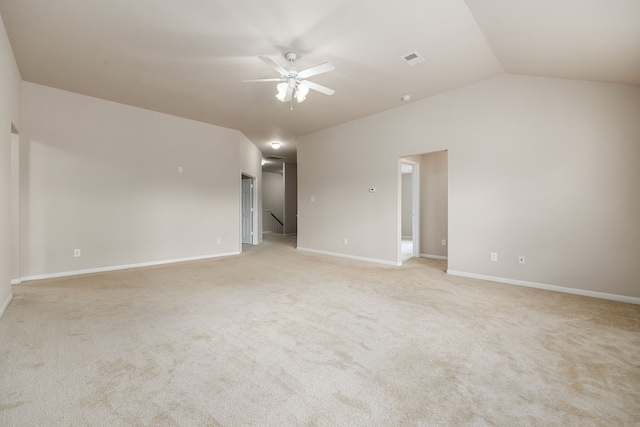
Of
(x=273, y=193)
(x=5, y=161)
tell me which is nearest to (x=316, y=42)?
(x=5, y=161)

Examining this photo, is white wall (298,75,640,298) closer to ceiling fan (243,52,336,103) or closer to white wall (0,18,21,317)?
ceiling fan (243,52,336,103)

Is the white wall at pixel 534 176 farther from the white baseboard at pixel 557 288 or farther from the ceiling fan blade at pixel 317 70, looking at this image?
the ceiling fan blade at pixel 317 70

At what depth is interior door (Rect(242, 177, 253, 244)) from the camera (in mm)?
8508

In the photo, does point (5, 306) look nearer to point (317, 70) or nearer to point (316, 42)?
point (317, 70)

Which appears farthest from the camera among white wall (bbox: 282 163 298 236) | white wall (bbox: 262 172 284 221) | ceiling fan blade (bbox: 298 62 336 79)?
white wall (bbox: 262 172 284 221)

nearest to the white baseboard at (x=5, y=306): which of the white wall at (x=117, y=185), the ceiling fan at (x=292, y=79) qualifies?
the white wall at (x=117, y=185)

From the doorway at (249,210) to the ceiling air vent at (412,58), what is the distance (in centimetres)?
579

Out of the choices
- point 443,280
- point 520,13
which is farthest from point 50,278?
point 520,13

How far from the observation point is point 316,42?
123 inches

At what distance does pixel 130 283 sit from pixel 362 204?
4283 mm

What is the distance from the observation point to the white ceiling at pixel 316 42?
256 cm

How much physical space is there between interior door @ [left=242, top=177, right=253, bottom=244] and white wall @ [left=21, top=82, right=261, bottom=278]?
69.6 inches

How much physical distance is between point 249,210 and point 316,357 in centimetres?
690

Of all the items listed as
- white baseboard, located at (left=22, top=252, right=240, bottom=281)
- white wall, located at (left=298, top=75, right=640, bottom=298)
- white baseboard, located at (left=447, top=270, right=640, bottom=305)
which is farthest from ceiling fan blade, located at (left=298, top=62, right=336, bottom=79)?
white baseboard, located at (left=22, top=252, right=240, bottom=281)
